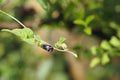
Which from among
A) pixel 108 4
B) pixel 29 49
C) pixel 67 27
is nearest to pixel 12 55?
pixel 29 49

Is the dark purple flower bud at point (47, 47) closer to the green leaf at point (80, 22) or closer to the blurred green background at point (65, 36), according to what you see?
the blurred green background at point (65, 36)

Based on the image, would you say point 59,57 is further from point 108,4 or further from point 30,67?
point 108,4

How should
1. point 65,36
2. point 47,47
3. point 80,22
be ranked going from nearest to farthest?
1. point 47,47
2. point 80,22
3. point 65,36

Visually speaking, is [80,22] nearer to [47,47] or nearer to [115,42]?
[115,42]

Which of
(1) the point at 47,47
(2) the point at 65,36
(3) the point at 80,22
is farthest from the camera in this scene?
(2) the point at 65,36

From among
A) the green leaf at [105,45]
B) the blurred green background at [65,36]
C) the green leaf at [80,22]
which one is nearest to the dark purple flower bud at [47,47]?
the blurred green background at [65,36]

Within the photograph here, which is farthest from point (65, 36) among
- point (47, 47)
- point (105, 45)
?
point (47, 47)

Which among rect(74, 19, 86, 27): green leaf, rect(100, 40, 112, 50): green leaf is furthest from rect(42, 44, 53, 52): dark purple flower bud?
rect(100, 40, 112, 50): green leaf

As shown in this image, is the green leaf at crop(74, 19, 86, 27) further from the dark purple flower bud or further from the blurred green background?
the dark purple flower bud
